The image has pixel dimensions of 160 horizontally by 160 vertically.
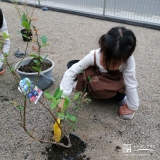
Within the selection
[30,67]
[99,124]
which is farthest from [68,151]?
[30,67]

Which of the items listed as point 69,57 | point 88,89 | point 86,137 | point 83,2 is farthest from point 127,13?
point 86,137

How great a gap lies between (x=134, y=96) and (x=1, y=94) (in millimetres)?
1190

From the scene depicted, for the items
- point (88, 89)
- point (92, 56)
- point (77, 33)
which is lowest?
point (77, 33)

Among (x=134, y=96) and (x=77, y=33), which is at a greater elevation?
(x=134, y=96)

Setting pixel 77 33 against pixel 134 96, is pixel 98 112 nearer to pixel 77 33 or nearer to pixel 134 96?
pixel 134 96

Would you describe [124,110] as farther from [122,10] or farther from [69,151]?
[122,10]

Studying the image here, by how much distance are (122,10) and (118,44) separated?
10.8 feet

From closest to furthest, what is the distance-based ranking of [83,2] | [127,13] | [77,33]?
[77,33] → [127,13] → [83,2]

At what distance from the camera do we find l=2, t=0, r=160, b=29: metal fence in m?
3.79

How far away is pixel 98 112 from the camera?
1.63 m

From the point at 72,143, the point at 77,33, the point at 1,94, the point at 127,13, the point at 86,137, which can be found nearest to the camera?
the point at 72,143

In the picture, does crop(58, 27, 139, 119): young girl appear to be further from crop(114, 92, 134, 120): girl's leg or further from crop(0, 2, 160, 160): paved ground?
crop(0, 2, 160, 160): paved ground

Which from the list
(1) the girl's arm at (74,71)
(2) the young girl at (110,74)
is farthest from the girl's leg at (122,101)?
(1) the girl's arm at (74,71)

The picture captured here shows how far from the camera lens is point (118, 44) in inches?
46.3
